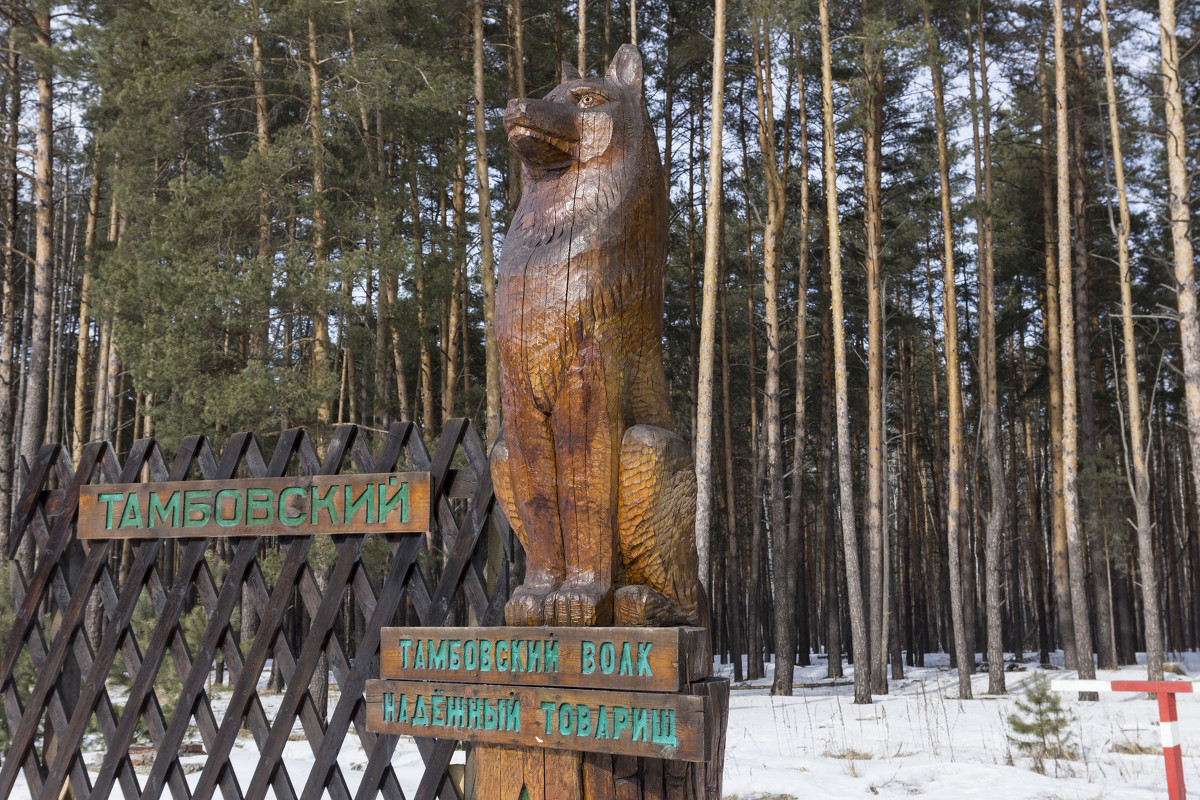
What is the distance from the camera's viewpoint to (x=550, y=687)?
245 centimetres

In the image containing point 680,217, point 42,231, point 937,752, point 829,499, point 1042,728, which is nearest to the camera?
point 1042,728

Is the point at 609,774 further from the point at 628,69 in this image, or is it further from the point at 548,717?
the point at 628,69

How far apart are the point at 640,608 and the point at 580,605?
18 cm

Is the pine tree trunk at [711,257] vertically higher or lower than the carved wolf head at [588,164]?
higher

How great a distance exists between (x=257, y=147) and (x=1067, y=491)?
11791 mm

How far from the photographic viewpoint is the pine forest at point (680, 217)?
9.99 metres

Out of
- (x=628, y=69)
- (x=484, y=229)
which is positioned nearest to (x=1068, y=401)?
(x=484, y=229)

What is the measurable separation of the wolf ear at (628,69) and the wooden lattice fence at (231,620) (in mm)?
1619

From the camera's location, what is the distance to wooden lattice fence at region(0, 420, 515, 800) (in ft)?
11.9

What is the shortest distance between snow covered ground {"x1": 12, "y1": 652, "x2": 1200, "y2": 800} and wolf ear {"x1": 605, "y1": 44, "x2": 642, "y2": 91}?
4.32m

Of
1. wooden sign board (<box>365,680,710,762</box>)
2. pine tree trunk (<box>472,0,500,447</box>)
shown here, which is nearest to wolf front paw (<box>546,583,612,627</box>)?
wooden sign board (<box>365,680,710,762</box>)

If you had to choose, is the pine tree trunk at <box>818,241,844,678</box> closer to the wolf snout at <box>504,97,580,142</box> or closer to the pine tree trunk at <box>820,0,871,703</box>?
the pine tree trunk at <box>820,0,871,703</box>

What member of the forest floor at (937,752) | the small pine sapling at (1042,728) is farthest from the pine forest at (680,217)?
the small pine sapling at (1042,728)

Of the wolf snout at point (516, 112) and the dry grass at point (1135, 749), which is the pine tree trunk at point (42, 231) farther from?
the dry grass at point (1135, 749)
